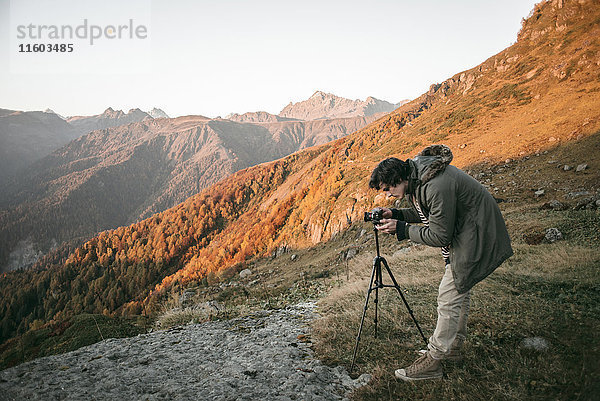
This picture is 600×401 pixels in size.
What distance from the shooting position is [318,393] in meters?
3.62

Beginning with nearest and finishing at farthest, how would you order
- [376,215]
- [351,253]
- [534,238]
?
[376,215] < [534,238] < [351,253]

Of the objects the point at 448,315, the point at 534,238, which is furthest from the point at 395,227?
the point at 534,238

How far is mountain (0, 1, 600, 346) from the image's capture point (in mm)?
20156

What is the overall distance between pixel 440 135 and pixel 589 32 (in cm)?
1926

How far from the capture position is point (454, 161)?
25.4m

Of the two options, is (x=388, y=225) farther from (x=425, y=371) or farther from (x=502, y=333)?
(x=502, y=333)

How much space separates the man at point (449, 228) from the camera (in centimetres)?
325

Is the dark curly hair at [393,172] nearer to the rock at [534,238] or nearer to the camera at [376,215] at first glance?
the camera at [376,215]

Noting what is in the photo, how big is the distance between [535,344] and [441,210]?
2.68 meters

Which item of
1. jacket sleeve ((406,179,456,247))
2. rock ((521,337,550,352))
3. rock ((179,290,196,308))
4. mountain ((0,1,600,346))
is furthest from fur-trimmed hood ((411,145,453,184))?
rock ((179,290,196,308))

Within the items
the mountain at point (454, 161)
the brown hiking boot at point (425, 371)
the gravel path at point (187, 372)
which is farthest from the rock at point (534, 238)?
the gravel path at point (187, 372)

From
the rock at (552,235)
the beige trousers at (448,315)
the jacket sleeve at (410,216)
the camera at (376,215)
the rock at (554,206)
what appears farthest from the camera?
the rock at (554,206)

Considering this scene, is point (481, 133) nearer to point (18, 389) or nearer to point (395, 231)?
point (395, 231)

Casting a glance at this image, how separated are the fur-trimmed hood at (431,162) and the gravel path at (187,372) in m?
2.94
